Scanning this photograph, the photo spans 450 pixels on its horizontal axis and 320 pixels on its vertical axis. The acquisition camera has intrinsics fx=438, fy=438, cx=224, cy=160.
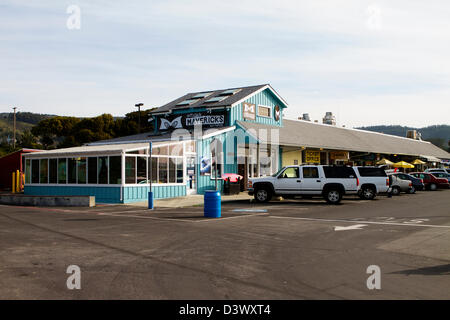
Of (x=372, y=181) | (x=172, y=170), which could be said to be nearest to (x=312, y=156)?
(x=372, y=181)

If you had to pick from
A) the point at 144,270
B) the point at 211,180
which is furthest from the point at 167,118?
the point at 144,270

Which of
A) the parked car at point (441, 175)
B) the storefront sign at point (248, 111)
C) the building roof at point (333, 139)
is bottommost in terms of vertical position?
the parked car at point (441, 175)

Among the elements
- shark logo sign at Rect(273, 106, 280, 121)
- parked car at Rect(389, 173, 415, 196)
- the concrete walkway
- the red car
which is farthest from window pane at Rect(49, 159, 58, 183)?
the red car

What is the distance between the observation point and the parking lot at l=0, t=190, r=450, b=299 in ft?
22.2

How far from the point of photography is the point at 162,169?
86.7 feet

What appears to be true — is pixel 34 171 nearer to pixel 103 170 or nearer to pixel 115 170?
pixel 103 170

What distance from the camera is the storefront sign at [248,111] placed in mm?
34531

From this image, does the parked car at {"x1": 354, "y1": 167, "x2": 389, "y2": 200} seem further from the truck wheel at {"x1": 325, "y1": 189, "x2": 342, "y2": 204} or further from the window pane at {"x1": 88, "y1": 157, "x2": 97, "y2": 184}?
the window pane at {"x1": 88, "y1": 157, "x2": 97, "y2": 184}

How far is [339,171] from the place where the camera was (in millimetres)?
23844

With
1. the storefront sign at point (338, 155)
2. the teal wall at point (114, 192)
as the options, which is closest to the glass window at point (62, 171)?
the teal wall at point (114, 192)

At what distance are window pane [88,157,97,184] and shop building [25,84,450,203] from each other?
0.04 ft

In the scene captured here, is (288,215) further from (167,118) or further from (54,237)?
(167,118)

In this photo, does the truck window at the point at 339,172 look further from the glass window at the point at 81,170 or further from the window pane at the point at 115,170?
the glass window at the point at 81,170
